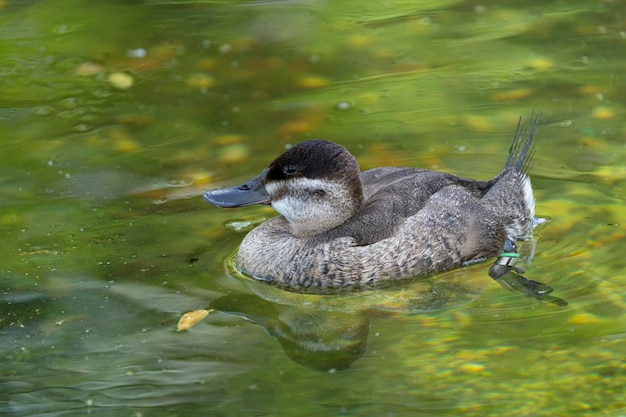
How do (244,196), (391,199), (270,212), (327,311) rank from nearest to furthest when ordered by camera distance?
(327,311) < (391,199) < (244,196) < (270,212)

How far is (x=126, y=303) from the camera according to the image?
670 cm

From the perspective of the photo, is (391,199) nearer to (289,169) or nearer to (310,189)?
(310,189)

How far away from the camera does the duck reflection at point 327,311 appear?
614 centimetres

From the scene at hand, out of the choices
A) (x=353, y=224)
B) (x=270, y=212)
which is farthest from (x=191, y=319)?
(x=270, y=212)

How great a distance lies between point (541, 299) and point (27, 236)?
136 inches

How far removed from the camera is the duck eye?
7.00 m

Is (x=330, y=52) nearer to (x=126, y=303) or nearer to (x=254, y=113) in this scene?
(x=254, y=113)

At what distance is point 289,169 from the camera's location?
23.0 ft

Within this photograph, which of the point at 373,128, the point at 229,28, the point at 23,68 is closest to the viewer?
the point at 373,128

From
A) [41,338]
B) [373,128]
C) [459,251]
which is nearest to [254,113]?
[373,128]

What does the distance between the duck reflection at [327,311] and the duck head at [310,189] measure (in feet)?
1.67

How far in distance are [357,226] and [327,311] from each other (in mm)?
637

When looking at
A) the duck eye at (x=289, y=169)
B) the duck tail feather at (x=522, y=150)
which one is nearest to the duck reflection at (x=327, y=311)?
the duck eye at (x=289, y=169)

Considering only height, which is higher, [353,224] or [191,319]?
[353,224]
